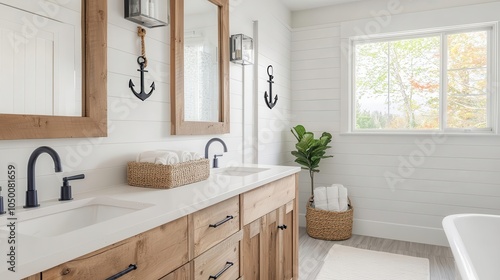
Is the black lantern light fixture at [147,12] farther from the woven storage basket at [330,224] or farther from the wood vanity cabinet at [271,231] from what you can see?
the woven storage basket at [330,224]

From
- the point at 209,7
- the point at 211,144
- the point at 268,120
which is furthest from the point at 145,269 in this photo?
the point at 268,120

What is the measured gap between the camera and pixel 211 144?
2.48 m

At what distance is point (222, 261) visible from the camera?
155cm

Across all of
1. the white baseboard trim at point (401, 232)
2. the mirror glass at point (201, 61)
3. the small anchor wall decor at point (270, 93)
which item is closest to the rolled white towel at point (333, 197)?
the white baseboard trim at point (401, 232)

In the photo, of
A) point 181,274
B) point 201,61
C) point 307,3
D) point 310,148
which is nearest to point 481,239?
point 310,148

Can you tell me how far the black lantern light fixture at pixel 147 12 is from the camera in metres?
1.67

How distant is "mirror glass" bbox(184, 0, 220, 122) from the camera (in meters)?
2.17

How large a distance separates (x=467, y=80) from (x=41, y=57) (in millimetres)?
3593

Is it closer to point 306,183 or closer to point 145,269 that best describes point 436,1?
point 306,183

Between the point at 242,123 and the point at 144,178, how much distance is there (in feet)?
4.53

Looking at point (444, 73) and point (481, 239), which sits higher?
point (444, 73)

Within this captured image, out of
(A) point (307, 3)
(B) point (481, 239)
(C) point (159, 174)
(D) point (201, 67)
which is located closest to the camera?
(C) point (159, 174)

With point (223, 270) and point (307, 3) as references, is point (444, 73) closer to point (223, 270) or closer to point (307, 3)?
point (307, 3)

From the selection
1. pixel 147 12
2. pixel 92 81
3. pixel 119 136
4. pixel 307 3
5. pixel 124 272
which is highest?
pixel 307 3
